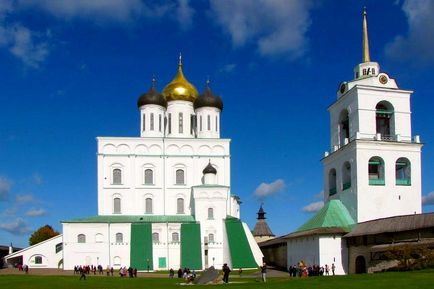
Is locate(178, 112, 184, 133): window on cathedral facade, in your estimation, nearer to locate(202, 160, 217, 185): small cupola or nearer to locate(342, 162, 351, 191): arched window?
locate(202, 160, 217, 185): small cupola

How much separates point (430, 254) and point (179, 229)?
82.4 feet

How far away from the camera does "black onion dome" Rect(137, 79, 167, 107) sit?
5656cm

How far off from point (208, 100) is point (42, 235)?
3454cm

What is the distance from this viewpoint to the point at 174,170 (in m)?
54.8

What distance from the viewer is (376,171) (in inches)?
1582

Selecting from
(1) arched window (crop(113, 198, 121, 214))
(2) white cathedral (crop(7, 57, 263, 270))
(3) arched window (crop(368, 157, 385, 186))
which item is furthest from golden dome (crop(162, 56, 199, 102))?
(3) arched window (crop(368, 157, 385, 186))

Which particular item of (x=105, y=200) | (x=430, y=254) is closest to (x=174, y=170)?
(x=105, y=200)

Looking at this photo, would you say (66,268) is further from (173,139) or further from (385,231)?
(385,231)

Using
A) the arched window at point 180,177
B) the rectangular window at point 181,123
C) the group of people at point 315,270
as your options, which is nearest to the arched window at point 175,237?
the arched window at point 180,177

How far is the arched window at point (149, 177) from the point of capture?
5422 centimetres

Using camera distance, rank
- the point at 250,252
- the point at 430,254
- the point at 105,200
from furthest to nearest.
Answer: the point at 105,200 < the point at 250,252 < the point at 430,254

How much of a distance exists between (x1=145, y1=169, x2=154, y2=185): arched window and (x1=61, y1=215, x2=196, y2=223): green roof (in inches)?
133

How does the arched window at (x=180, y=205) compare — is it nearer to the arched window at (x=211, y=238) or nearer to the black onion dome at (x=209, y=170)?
the black onion dome at (x=209, y=170)

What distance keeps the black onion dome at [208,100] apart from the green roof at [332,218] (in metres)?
20.0
